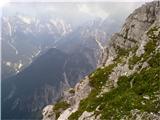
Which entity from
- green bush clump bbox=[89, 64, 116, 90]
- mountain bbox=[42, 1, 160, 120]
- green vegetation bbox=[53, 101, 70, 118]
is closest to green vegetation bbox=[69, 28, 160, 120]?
mountain bbox=[42, 1, 160, 120]

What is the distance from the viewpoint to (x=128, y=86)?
51500 millimetres

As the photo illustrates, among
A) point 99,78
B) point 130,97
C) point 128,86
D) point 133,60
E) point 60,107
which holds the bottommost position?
point 60,107

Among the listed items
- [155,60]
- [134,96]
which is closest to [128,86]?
[155,60]

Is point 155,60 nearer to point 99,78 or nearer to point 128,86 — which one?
point 128,86

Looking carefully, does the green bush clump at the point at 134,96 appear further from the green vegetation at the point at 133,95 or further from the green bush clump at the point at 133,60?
the green bush clump at the point at 133,60

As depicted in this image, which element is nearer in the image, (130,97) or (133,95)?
(130,97)

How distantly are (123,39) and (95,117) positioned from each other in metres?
60.8

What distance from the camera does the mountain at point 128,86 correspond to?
39.8 meters

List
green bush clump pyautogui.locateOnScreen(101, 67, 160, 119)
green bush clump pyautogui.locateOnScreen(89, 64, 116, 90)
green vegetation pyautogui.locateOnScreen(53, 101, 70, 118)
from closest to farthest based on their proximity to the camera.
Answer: green bush clump pyautogui.locateOnScreen(101, 67, 160, 119), green bush clump pyautogui.locateOnScreen(89, 64, 116, 90), green vegetation pyautogui.locateOnScreen(53, 101, 70, 118)

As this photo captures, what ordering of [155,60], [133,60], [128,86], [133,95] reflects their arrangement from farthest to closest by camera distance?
[133,60]
[155,60]
[128,86]
[133,95]

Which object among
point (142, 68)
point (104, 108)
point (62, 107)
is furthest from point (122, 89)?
point (62, 107)

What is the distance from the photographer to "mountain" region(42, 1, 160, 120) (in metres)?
39.8

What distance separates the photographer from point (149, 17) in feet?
326

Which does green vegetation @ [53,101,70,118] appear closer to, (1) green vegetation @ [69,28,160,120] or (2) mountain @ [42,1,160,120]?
(2) mountain @ [42,1,160,120]
